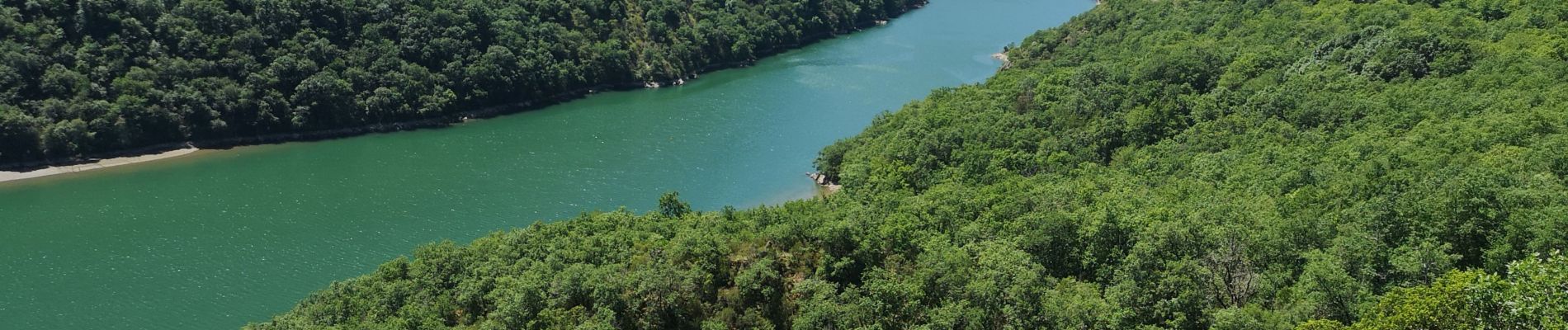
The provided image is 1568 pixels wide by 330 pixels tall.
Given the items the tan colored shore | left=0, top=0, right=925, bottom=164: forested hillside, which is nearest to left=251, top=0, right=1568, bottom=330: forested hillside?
the tan colored shore

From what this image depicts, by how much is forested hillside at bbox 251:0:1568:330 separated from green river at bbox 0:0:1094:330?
1174 cm

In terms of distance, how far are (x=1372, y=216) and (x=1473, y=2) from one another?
44.4 meters

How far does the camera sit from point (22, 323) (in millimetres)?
47562

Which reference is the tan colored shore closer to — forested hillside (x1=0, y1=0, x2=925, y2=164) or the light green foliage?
forested hillside (x1=0, y1=0, x2=925, y2=164)

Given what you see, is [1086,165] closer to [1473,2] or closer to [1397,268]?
[1397,268]

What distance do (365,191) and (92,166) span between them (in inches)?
809

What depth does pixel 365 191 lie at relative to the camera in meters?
68.4

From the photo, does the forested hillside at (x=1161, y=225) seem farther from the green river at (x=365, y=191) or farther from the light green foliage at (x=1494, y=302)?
the green river at (x=365, y=191)

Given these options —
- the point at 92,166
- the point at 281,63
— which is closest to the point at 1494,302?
the point at 92,166

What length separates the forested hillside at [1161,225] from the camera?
29.8 m

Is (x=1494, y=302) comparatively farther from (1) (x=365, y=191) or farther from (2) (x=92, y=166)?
(2) (x=92, y=166)

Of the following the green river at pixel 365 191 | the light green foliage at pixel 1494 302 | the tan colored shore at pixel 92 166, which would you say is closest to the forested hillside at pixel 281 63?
the tan colored shore at pixel 92 166

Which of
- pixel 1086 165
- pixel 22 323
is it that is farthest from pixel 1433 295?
pixel 22 323

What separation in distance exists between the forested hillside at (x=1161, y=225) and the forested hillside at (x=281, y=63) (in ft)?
136
